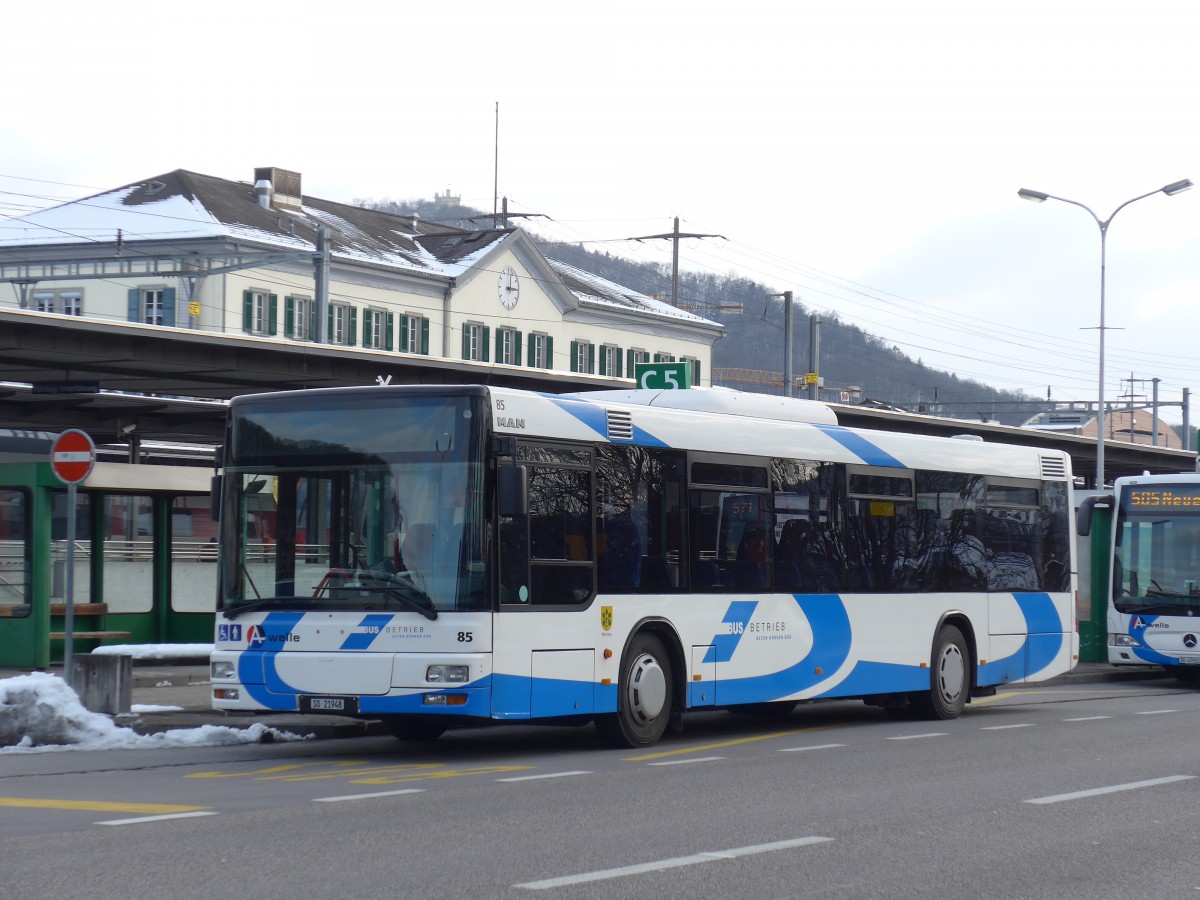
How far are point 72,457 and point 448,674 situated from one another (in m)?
5.04

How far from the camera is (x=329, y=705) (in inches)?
516

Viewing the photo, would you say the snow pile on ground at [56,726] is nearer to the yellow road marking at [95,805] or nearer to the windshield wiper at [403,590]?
the windshield wiper at [403,590]

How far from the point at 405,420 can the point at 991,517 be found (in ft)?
26.4

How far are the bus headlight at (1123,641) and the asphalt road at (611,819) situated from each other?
9.20 metres

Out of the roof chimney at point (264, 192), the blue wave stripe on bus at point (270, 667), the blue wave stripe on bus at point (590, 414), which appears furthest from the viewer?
the roof chimney at point (264, 192)

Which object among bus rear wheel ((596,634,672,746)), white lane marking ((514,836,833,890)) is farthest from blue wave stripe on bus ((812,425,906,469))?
white lane marking ((514,836,833,890))

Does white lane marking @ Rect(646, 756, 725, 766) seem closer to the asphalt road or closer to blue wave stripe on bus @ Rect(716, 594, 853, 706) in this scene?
the asphalt road

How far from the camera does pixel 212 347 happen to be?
27031mm

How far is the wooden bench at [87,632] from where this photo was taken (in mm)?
20250

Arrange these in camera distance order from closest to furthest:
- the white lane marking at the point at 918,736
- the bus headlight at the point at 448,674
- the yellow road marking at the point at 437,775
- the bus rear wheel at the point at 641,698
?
the yellow road marking at the point at 437,775 → the bus headlight at the point at 448,674 → the bus rear wheel at the point at 641,698 → the white lane marking at the point at 918,736

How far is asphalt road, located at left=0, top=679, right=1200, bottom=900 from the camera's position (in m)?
7.92

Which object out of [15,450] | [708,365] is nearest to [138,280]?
[708,365]

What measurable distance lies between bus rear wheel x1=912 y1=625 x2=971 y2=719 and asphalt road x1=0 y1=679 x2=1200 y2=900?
2.27 metres

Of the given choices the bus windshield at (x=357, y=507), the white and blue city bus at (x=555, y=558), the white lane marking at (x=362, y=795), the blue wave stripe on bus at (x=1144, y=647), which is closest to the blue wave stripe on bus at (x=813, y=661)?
the white and blue city bus at (x=555, y=558)
